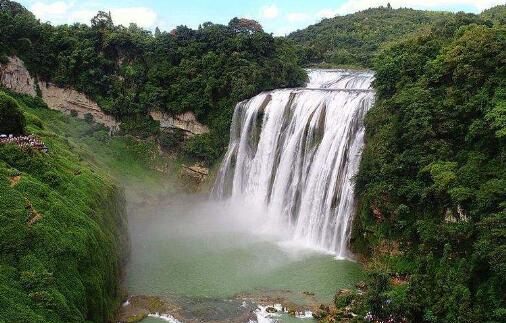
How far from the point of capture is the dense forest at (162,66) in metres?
34.7

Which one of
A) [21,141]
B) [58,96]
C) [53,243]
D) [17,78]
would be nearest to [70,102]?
[58,96]

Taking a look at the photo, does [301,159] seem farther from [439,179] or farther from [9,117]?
[9,117]

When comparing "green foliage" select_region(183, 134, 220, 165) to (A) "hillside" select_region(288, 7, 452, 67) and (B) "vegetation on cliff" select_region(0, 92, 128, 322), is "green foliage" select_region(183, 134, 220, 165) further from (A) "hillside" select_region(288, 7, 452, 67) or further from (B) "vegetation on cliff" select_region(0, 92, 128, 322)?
(A) "hillside" select_region(288, 7, 452, 67)

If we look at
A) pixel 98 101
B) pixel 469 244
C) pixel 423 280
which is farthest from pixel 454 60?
pixel 98 101

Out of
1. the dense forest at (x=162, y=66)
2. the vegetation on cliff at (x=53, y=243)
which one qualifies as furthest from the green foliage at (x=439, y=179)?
the dense forest at (x=162, y=66)

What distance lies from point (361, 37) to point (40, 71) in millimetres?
34081

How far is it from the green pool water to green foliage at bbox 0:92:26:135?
7239mm

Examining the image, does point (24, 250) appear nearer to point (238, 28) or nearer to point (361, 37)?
point (238, 28)

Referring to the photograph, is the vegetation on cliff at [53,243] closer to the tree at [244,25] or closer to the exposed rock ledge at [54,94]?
the exposed rock ledge at [54,94]

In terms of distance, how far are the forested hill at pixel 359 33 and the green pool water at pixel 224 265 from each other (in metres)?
23.9

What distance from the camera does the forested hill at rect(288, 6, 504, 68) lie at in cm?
4962

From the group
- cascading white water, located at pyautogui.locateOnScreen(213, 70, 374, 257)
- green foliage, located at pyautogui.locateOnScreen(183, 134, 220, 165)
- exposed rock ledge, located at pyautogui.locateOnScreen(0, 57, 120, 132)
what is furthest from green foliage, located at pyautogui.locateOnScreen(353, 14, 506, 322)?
exposed rock ledge, located at pyautogui.locateOnScreen(0, 57, 120, 132)

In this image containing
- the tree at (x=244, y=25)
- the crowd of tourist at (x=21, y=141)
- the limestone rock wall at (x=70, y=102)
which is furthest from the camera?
the limestone rock wall at (x=70, y=102)

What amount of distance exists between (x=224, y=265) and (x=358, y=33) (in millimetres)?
42681
